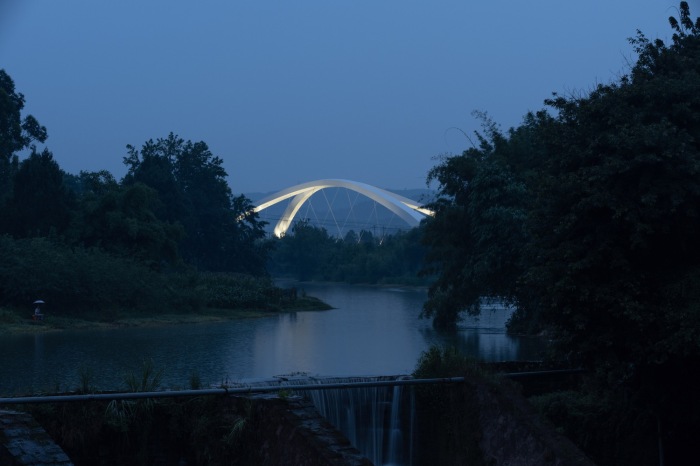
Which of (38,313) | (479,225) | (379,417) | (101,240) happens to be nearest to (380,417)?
(379,417)

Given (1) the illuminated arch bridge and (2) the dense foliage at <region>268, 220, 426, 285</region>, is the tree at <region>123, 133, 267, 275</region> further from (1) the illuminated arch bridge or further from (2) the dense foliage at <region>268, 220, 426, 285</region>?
(1) the illuminated arch bridge

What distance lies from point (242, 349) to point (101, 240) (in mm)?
14395

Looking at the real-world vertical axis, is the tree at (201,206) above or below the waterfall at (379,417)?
above

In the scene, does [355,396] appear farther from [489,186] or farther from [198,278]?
[198,278]

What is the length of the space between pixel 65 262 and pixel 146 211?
861 centimetres

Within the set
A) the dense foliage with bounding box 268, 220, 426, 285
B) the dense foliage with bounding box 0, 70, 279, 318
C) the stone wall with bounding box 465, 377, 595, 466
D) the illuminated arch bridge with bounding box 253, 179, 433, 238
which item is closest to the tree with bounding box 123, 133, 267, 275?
the dense foliage with bounding box 0, 70, 279, 318

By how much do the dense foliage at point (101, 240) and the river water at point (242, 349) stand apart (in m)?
2.68

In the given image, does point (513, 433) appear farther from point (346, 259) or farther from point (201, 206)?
point (346, 259)

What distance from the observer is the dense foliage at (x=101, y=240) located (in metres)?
33.7

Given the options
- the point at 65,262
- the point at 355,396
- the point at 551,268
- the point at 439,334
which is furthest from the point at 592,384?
the point at 65,262

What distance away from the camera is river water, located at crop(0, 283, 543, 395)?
2205cm

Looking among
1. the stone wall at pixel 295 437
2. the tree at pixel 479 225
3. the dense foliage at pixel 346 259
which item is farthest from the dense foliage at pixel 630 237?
the dense foliage at pixel 346 259

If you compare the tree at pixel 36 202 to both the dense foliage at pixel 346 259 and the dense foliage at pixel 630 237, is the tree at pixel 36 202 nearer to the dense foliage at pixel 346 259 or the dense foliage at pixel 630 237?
the dense foliage at pixel 630 237

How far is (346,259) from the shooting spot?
294ft
